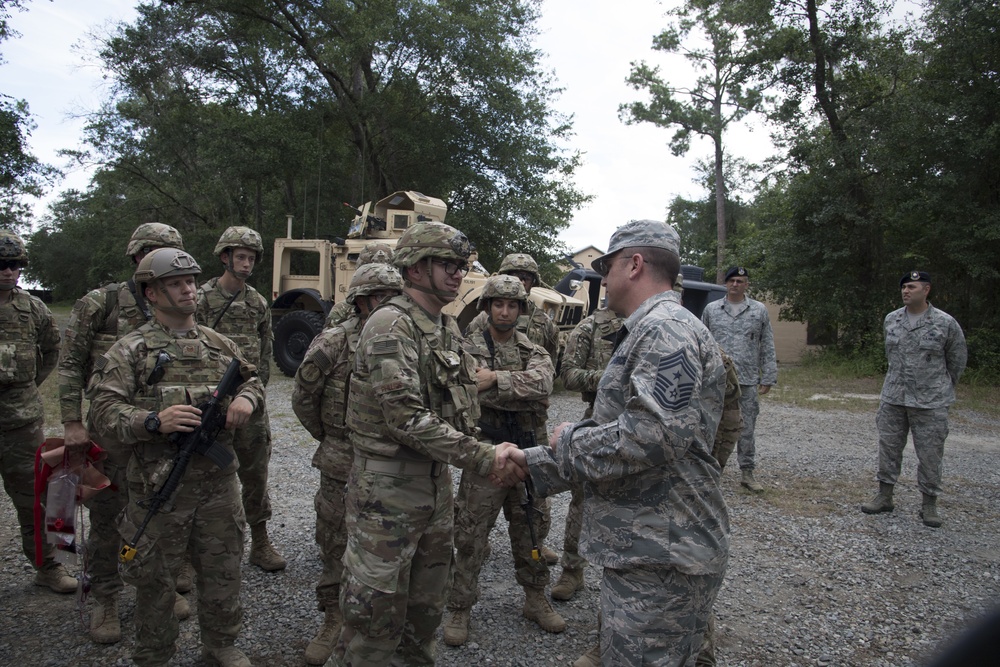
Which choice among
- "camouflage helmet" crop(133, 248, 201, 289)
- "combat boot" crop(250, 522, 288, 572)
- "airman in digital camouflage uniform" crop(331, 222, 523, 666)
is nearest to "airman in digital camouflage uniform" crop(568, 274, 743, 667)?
"airman in digital camouflage uniform" crop(331, 222, 523, 666)

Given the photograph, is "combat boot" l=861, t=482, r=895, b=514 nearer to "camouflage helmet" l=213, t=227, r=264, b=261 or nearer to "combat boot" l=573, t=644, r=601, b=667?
"combat boot" l=573, t=644, r=601, b=667

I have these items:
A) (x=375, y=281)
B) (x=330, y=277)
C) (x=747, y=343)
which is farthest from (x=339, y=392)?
(x=330, y=277)

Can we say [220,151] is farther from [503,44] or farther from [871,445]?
[871,445]

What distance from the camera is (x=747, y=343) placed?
247 inches

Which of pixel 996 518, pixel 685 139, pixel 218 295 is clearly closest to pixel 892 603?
pixel 996 518

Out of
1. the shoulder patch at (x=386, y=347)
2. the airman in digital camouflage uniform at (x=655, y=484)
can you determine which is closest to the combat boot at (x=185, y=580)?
the shoulder patch at (x=386, y=347)

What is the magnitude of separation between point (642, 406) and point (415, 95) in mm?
19023

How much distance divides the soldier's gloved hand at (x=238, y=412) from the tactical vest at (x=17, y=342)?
175 centimetres

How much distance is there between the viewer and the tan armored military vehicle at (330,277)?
37.1 ft

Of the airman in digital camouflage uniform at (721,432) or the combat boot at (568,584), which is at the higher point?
the airman in digital camouflage uniform at (721,432)

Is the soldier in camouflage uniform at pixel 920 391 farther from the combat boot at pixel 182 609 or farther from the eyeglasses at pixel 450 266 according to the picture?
the combat boot at pixel 182 609

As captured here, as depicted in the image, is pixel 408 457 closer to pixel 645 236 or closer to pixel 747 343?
pixel 645 236

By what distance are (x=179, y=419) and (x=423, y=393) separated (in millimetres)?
1001

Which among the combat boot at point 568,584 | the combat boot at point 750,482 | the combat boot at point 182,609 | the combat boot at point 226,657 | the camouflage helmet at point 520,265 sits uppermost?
the camouflage helmet at point 520,265
